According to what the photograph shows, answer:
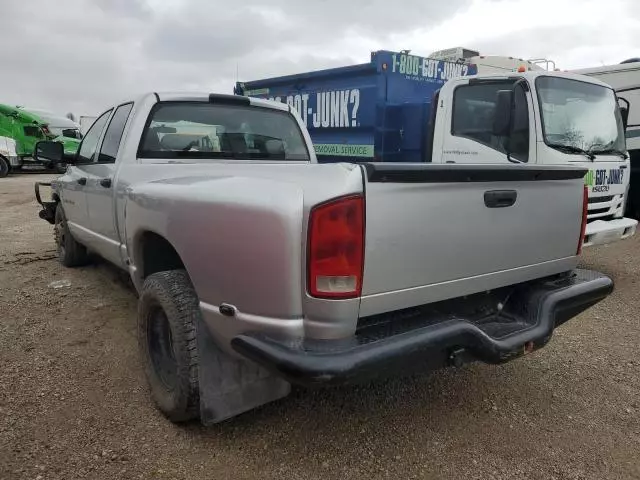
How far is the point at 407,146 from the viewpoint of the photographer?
664 cm

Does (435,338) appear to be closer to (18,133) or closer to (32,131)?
(18,133)

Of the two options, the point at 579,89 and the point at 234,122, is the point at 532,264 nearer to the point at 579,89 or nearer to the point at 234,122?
the point at 234,122

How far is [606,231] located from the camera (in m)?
5.23

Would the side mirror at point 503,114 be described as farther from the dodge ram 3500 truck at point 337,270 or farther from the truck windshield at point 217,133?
the dodge ram 3500 truck at point 337,270

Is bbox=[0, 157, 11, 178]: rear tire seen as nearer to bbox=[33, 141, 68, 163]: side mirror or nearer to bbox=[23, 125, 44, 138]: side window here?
bbox=[23, 125, 44, 138]: side window

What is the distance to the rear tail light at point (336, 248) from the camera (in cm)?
190

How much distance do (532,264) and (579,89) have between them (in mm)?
3683

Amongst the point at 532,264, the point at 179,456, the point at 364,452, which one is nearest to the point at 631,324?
the point at 532,264

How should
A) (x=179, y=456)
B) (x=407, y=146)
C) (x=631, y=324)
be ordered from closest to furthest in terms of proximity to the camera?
(x=179, y=456) → (x=631, y=324) → (x=407, y=146)

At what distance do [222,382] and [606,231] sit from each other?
4459mm

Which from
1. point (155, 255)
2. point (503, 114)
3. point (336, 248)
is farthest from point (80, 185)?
point (503, 114)

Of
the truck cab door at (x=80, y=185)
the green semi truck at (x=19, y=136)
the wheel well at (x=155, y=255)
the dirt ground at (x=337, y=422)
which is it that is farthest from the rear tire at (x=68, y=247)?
the green semi truck at (x=19, y=136)

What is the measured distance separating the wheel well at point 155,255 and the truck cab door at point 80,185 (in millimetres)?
1514

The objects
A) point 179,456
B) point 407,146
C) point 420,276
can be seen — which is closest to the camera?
point 420,276
